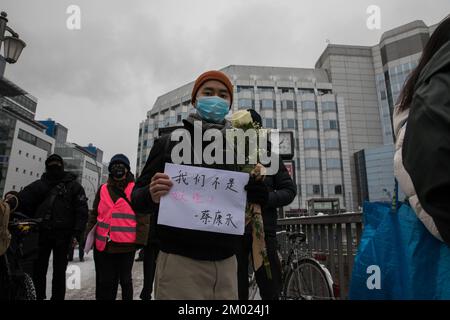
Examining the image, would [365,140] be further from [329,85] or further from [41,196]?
[41,196]

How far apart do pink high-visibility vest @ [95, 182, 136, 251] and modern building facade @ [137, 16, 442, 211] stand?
45.9m

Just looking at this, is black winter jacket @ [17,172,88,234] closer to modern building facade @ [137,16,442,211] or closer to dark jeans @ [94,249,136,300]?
dark jeans @ [94,249,136,300]

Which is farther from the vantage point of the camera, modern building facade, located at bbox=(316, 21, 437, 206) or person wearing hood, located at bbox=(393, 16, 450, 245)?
modern building facade, located at bbox=(316, 21, 437, 206)

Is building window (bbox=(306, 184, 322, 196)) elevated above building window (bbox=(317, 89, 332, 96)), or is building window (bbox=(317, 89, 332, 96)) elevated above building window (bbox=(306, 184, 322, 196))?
building window (bbox=(317, 89, 332, 96))

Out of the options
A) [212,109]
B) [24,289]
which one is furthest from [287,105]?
[212,109]

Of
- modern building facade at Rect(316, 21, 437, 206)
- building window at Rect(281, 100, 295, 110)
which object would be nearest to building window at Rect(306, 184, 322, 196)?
modern building facade at Rect(316, 21, 437, 206)

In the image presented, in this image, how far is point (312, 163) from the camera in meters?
51.8

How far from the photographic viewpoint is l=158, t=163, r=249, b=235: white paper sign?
1.50 m

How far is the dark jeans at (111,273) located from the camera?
10.7ft

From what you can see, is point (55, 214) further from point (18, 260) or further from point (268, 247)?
point (268, 247)

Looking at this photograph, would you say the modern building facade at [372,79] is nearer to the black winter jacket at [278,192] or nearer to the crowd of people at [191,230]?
the black winter jacket at [278,192]

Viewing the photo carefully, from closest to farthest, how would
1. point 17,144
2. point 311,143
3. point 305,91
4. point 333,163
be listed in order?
point 333,163, point 311,143, point 305,91, point 17,144

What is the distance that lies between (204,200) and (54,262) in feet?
11.0
